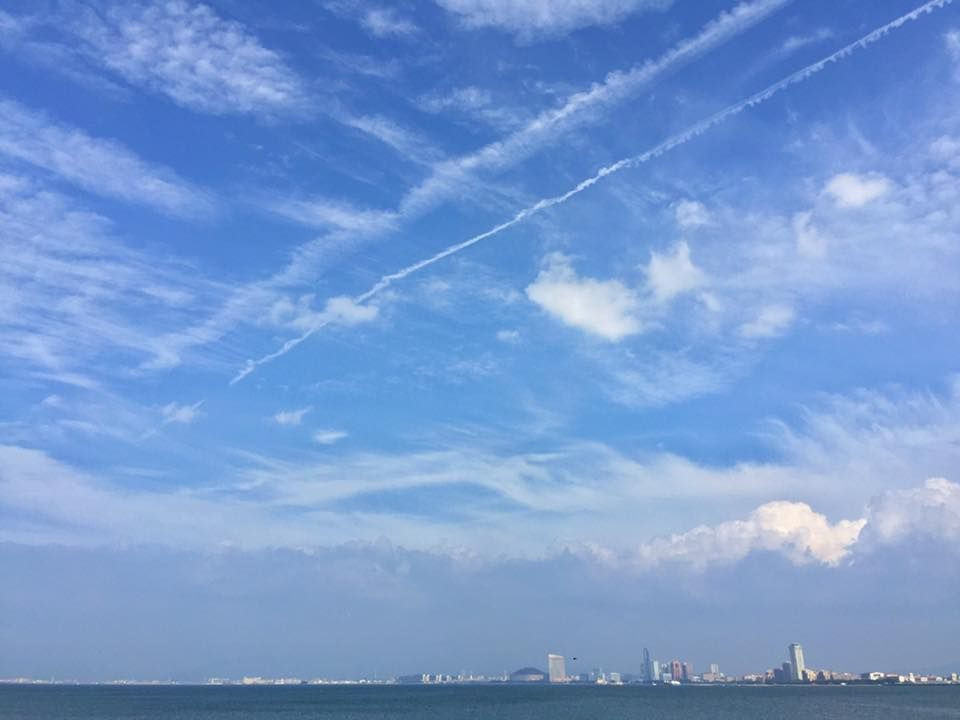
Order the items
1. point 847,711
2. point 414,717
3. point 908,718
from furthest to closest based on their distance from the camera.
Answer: point 847,711, point 414,717, point 908,718

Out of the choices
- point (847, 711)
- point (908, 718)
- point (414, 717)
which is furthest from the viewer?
point (847, 711)

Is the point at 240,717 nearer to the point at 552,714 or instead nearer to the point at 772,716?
the point at 552,714

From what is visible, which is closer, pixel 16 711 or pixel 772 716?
pixel 772 716

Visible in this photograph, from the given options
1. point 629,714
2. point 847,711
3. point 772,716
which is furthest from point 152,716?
point 847,711

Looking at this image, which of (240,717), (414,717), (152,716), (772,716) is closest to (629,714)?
(772,716)

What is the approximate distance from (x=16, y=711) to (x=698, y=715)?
487 feet

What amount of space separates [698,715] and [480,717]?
43.2m

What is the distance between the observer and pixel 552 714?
502 feet

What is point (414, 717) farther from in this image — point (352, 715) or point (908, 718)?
point (908, 718)

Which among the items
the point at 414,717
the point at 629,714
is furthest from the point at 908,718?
the point at 414,717

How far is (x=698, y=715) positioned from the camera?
148m

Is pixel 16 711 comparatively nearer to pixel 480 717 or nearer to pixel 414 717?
pixel 414 717

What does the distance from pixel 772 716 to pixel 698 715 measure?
13760mm

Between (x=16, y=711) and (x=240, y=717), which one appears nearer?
(x=240, y=717)
